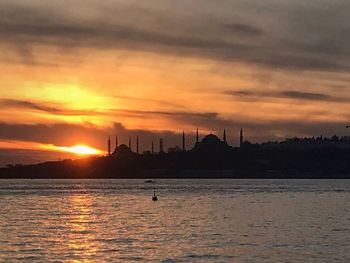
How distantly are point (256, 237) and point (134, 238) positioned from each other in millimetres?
11091

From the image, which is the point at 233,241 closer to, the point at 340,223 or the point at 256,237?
the point at 256,237

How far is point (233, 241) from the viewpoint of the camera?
199 feet

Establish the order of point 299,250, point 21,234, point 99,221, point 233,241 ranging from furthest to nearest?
point 99,221 → point 21,234 → point 233,241 → point 299,250

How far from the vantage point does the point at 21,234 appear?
66625mm

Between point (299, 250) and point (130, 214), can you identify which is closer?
point (299, 250)

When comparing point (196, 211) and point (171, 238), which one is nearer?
Result: point (171, 238)

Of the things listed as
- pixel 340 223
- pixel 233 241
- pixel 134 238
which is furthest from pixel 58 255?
pixel 340 223

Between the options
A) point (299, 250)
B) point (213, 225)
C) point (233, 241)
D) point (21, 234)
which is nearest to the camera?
point (299, 250)

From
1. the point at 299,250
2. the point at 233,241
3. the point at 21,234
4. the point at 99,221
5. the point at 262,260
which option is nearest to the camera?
the point at 262,260

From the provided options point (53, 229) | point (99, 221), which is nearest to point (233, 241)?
point (53, 229)

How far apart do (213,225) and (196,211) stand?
26122mm

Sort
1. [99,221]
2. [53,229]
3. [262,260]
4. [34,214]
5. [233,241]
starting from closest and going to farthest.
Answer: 1. [262,260]
2. [233,241]
3. [53,229]
4. [99,221]
5. [34,214]

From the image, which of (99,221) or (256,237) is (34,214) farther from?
(256,237)

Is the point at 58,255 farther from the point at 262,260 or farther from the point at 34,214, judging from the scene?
the point at 34,214
